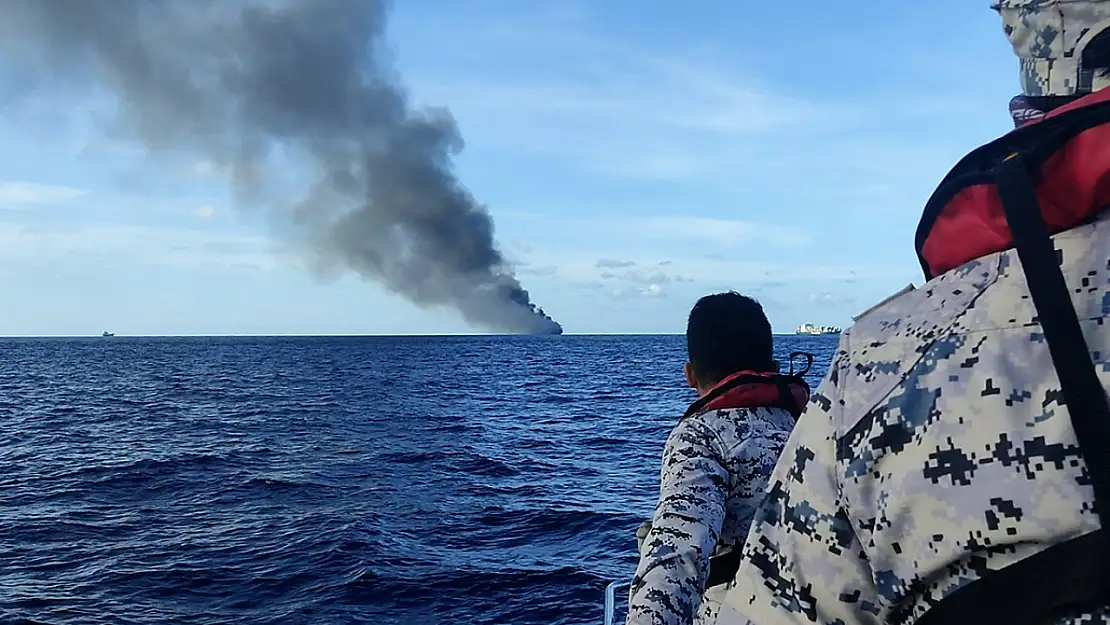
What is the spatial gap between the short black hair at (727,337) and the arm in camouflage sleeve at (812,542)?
1.97 m

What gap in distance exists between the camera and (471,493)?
56.6 ft

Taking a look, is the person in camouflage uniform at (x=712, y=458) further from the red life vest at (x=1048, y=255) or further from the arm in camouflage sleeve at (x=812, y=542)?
the red life vest at (x=1048, y=255)

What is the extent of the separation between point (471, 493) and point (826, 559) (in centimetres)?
1633

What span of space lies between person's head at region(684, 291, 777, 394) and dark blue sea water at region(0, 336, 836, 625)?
23.8 ft

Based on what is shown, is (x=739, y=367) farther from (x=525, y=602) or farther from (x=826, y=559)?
(x=525, y=602)

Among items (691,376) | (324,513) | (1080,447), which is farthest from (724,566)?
(324,513)

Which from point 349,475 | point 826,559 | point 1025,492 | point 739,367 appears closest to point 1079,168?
point 1025,492

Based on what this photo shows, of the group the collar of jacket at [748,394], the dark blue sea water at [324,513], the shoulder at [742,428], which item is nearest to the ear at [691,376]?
the collar of jacket at [748,394]

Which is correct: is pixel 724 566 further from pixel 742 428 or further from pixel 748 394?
pixel 748 394

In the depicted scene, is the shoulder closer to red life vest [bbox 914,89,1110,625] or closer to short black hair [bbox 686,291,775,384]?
short black hair [bbox 686,291,775,384]

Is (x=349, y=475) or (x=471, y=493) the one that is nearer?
(x=471, y=493)

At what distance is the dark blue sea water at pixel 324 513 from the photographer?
11.0 m

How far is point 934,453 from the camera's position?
1.21m

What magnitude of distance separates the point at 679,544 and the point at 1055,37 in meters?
1.70
